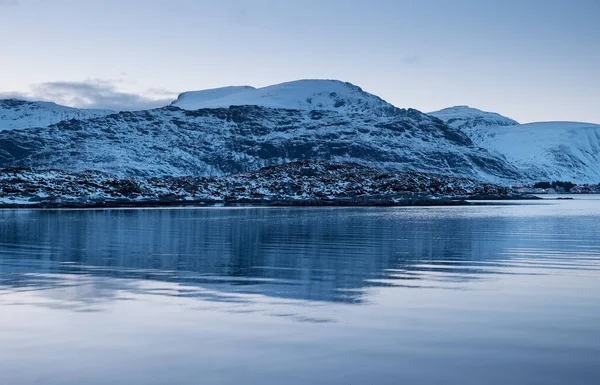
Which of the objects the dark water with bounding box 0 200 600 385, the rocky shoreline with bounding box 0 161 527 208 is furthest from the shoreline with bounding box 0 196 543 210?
the dark water with bounding box 0 200 600 385

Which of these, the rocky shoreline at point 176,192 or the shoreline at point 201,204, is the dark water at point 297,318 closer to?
the shoreline at point 201,204

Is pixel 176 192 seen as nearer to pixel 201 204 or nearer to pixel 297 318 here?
pixel 201 204

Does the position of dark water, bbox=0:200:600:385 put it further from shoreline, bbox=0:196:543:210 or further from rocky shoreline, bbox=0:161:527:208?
rocky shoreline, bbox=0:161:527:208

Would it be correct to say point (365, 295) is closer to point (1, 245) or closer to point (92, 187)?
point (1, 245)

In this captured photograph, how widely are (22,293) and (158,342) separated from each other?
27.2 ft

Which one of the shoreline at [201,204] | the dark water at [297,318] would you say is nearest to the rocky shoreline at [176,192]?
the shoreline at [201,204]

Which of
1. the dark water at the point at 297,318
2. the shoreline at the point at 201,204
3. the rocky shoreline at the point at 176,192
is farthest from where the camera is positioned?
the rocky shoreline at the point at 176,192

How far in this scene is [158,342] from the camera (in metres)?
15.0

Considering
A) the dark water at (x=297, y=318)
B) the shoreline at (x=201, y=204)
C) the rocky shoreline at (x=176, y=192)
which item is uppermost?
the rocky shoreline at (x=176, y=192)

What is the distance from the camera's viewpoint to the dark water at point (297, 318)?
12.8 meters

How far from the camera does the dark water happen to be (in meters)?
12.8

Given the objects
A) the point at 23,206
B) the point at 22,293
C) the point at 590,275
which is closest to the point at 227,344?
the point at 22,293

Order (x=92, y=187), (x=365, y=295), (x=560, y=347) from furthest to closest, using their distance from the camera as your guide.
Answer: (x=92, y=187), (x=365, y=295), (x=560, y=347)

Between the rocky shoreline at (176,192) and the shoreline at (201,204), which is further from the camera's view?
the rocky shoreline at (176,192)
